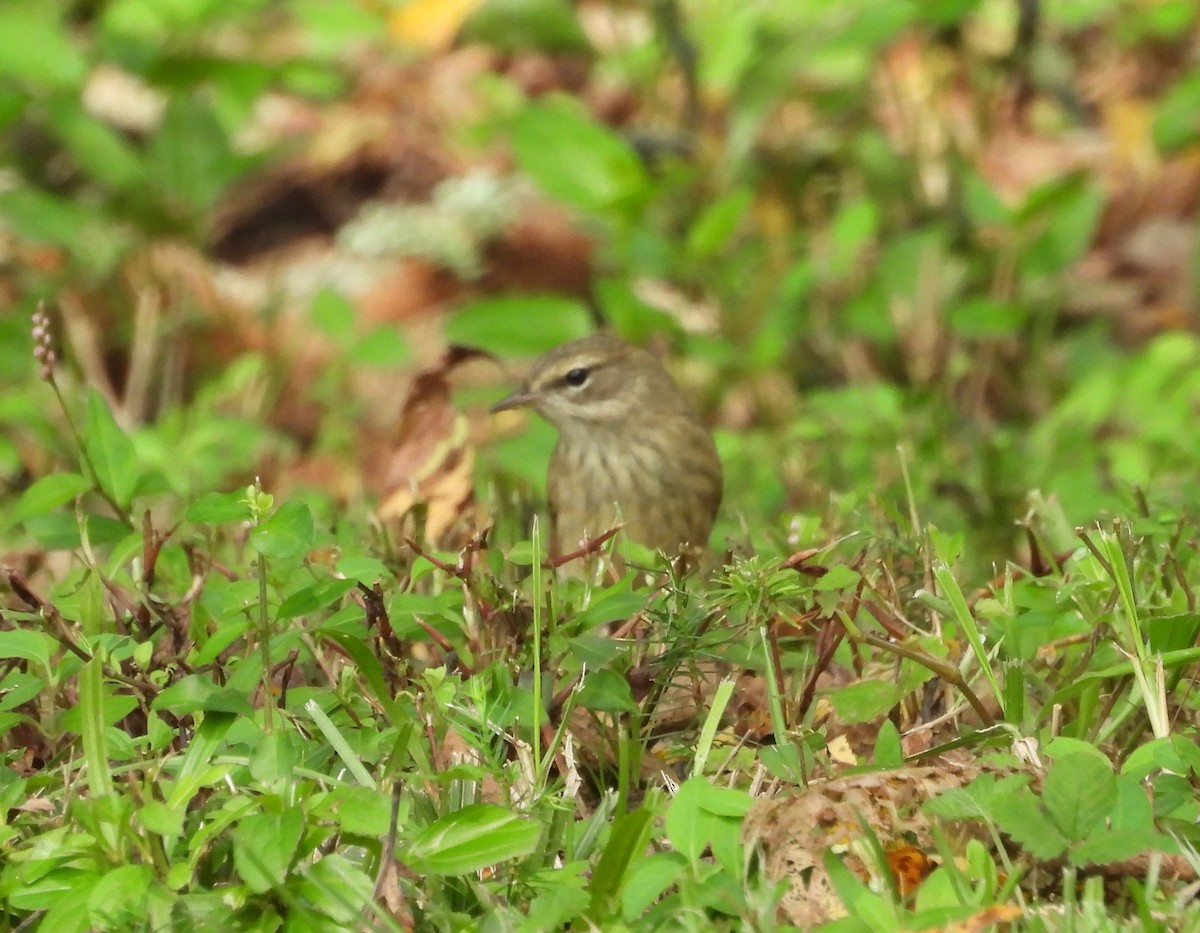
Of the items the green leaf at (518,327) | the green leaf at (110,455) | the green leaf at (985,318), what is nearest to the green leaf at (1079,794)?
the green leaf at (110,455)

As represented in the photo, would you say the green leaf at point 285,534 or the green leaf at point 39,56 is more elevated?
the green leaf at point 285,534

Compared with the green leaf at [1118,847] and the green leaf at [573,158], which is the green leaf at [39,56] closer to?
the green leaf at [573,158]

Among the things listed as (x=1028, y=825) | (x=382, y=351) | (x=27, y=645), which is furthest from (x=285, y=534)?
(x=382, y=351)

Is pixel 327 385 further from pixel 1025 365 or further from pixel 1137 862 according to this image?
pixel 1137 862

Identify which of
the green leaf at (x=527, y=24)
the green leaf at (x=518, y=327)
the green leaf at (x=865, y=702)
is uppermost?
the green leaf at (x=865, y=702)

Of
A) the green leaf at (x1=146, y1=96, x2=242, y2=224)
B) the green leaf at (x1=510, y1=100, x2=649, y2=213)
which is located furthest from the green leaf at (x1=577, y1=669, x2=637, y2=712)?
the green leaf at (x1=146, y1=96, x2=242, y2=224)

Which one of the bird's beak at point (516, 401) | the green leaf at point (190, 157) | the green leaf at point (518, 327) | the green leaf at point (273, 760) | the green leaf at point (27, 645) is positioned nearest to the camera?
the green leaf at point (273, 760)

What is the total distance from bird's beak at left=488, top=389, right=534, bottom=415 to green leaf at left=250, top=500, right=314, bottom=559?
2.79 m

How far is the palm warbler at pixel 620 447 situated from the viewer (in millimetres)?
5363

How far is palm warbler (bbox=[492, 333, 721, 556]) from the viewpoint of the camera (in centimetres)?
536

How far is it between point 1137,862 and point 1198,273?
18.8ft

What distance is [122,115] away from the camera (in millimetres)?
9039

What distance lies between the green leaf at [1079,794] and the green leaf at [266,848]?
1005mm

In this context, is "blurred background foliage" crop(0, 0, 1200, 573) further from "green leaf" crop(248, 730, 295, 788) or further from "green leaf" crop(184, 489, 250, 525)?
"green leaf" crop(248, 730, 295, 788)
